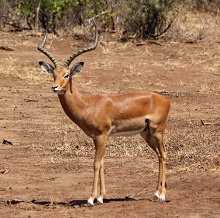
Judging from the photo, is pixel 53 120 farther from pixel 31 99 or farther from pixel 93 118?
pixel 93 118

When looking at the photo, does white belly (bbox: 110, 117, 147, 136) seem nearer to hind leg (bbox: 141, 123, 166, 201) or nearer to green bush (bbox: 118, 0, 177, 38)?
hind leg (bbox: 141, 123, 166, 201)

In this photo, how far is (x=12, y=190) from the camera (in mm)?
9422

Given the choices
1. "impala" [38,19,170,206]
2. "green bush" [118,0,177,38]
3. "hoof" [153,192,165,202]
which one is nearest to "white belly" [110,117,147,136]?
"impala" [38,19,170,206]

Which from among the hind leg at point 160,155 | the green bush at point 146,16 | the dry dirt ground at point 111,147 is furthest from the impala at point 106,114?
the green bush at point 146,16

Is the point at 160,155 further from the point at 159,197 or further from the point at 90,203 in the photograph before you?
the point at 90,203

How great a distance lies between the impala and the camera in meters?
8.42

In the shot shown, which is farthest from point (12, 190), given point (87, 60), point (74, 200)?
point (87, 60)

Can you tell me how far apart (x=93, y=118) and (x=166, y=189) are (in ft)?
4.79

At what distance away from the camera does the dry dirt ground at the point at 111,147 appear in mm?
8492

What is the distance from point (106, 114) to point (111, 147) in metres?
3.28

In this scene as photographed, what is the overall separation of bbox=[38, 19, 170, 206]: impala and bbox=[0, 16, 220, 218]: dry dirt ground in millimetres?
535

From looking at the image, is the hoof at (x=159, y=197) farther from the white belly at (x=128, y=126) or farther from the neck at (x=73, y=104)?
the neck at (x=73, y=104)

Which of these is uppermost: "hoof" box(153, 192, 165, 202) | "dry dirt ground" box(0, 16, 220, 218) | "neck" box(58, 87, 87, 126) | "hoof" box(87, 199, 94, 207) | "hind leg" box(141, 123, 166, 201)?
"neck" box(58, 87, 87, 126)

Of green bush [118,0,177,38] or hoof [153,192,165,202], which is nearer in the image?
hoof [153,192,165,202]
